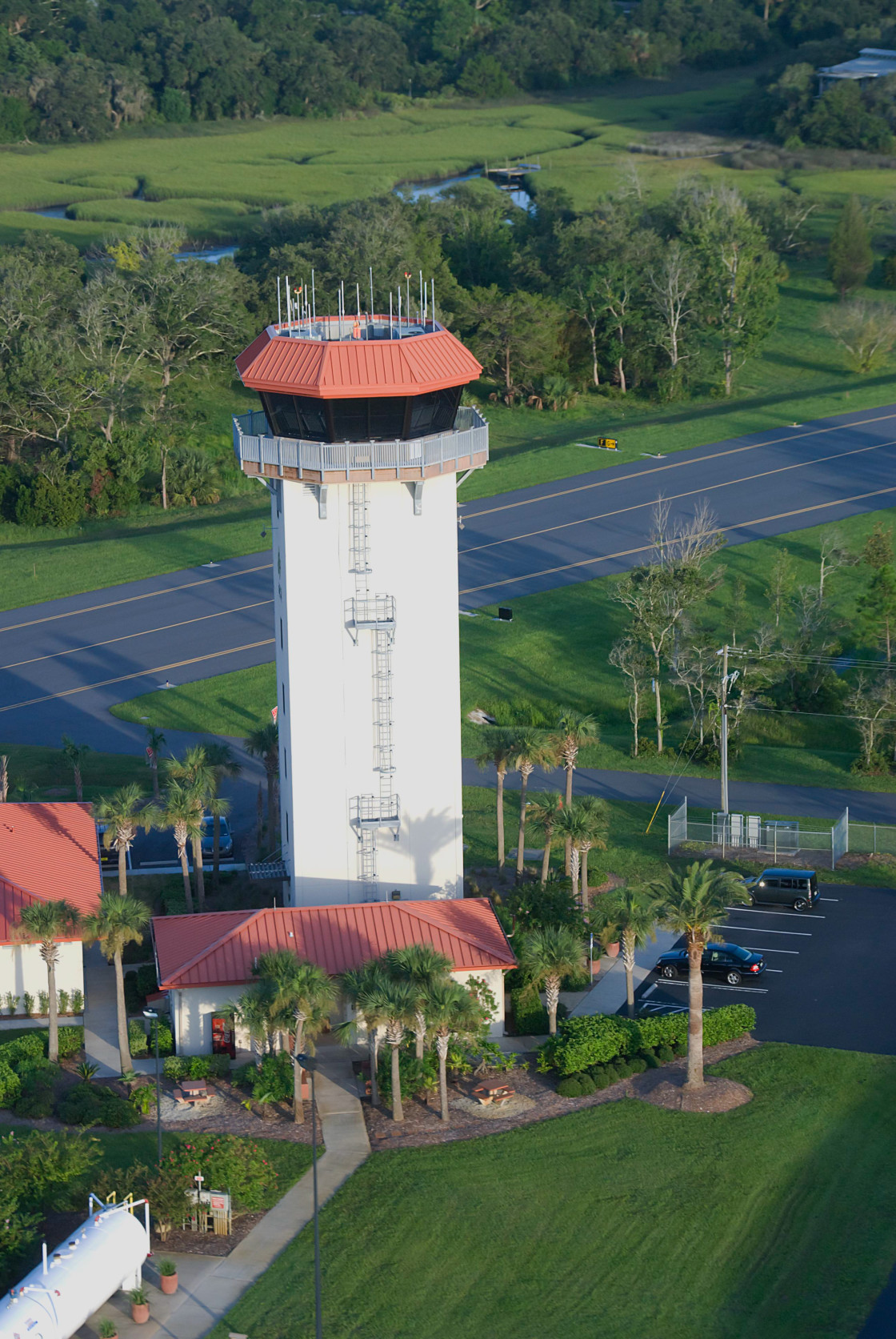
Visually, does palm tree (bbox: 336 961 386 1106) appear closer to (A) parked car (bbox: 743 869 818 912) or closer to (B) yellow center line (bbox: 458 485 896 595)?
(A) parked car (bbox: 743 869 818 912)

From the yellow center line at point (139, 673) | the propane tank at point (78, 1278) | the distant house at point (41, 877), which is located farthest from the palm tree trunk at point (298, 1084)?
the yellow center line at point (139, 673)

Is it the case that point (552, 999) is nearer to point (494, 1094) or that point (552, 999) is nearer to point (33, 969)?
point (494, 1094)

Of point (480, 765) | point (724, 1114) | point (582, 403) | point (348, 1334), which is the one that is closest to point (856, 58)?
point (582, 403)

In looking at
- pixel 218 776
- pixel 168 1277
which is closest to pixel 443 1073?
pixel 168 1277

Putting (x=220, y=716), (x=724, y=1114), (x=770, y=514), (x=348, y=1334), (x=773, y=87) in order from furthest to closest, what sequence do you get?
(x=773, y=87) → (x=770, y=514) → (x=220, y=716) → (x=724, y=1114) → (x=348, y=1334)

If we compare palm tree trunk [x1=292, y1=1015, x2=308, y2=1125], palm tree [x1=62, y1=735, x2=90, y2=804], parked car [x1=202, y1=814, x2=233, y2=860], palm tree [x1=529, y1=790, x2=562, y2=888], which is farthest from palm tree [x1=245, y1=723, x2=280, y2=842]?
palm tree trunk [x1=292, y1=1015, x2=308, y2=1125]

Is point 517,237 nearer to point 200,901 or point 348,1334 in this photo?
point 200,901

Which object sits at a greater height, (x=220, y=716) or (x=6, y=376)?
(x=6, y=376)
